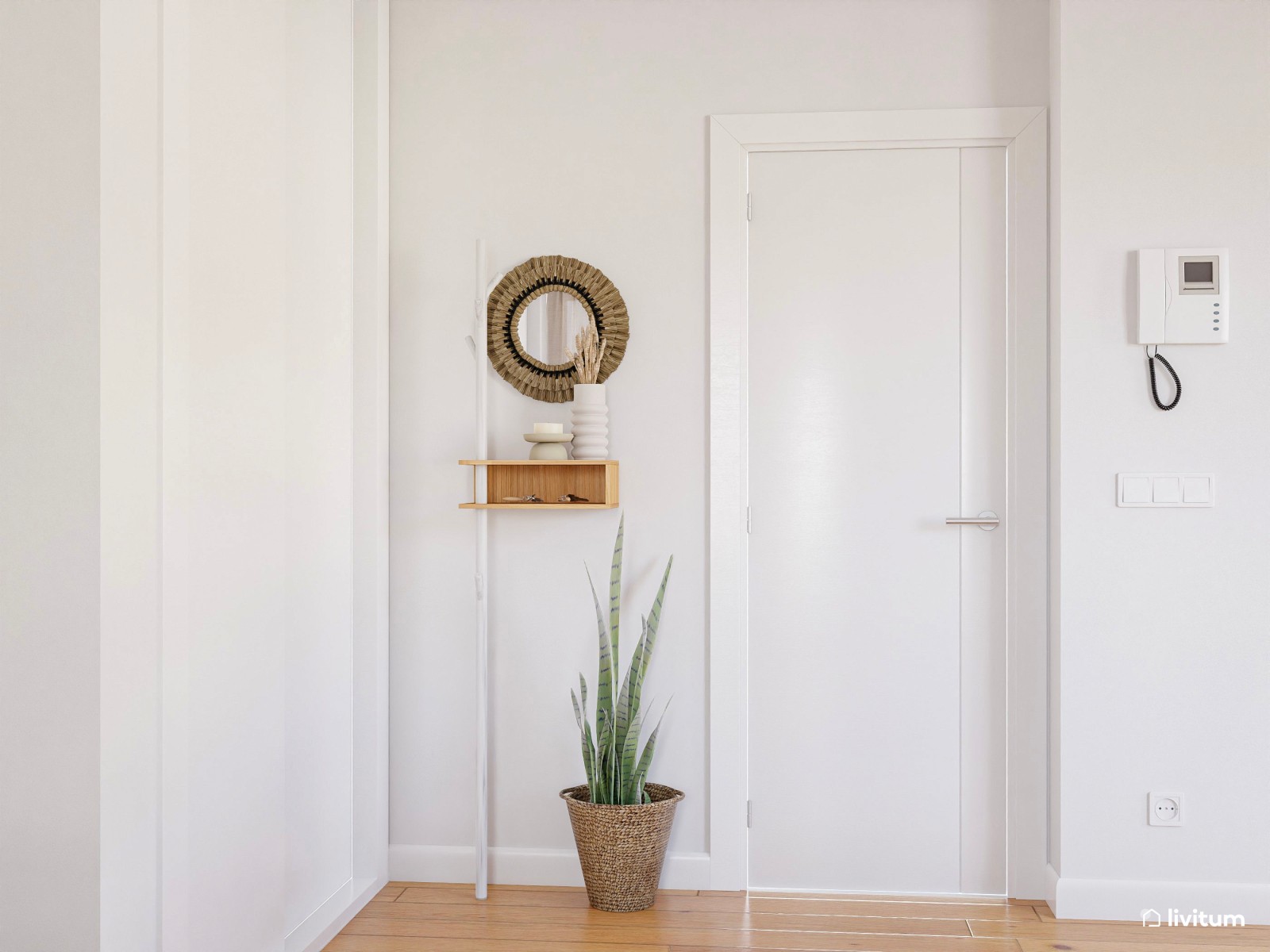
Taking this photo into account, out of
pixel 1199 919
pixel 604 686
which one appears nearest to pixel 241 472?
pixel 604 686

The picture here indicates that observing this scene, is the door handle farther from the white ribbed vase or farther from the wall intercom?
the white ribbed vase

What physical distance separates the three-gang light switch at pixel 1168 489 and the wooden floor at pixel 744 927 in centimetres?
108

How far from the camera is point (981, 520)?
271cm

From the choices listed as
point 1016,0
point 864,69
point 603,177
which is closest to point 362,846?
point 603,177

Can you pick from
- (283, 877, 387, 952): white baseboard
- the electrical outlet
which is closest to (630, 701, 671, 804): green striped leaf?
(283, 877, 387, 952): white baseboard

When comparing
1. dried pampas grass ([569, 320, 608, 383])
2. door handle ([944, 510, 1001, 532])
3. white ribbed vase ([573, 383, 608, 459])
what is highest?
dried pampas grass ([569, 320, 608, 383])

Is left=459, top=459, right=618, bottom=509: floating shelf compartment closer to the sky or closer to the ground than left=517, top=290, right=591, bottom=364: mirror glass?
closer to the ground

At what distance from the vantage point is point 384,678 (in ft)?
9.23

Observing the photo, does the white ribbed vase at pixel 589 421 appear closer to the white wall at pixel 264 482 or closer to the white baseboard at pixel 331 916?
the white wall at pixel 264 482

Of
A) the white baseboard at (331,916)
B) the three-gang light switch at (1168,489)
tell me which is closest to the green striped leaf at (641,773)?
the white baseboard at (331,916)

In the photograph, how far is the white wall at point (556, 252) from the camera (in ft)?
9.11

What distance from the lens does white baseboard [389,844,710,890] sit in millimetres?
2797

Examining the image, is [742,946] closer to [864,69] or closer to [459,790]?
[459,790]

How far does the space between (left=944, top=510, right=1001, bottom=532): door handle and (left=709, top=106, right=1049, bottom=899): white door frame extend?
4cm
